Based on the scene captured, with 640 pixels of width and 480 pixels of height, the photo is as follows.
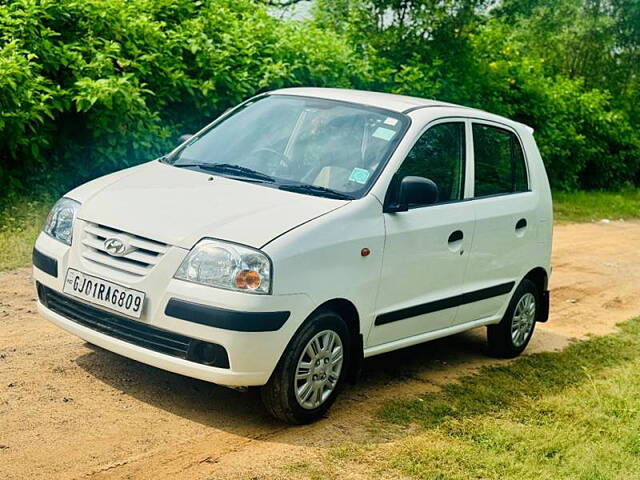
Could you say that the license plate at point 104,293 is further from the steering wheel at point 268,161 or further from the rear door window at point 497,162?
the rear door window at point 497,162

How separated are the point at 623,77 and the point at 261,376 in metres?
22.2

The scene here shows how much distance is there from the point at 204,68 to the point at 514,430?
7077 mm

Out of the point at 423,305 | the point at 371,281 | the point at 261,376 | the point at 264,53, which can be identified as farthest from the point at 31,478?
the point at 264,53

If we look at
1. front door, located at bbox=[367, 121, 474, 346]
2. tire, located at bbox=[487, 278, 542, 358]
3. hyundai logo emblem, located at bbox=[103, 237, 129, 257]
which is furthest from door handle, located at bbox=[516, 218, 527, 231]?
hyundai logo emblem, located at bbox=[103, 237, 129, 257]

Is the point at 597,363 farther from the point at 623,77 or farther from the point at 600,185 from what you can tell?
the point at 623,77

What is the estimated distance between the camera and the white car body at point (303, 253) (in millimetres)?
5457

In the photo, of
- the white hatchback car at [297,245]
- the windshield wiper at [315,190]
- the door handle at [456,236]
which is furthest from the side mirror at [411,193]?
the door handle at [456,236]

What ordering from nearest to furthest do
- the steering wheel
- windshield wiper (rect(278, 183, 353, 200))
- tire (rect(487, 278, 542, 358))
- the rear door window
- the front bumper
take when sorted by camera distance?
the front bumper < windshield wiper (rect(278, 183, 353, 200)) < the steering wheel < the rear door window < tire (rect(487, 278, 542, 358))

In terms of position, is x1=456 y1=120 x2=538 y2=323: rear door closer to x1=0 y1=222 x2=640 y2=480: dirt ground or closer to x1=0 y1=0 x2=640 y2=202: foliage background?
x1=0 y1=222 x2=640 y2=480: dirt ground

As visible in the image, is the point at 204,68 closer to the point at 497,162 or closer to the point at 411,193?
the point at 497,162

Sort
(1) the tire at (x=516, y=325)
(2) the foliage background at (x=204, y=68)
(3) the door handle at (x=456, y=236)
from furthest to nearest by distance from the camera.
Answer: (2) the foliage background at (x=204, y=68) → (1) the tire at (x=516, y=325) → (3) the door handle at (x=456, y=236)

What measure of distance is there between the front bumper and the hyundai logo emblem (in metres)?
0.13

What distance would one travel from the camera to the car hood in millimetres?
5559

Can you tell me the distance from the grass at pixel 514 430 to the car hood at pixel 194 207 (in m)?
1.24
